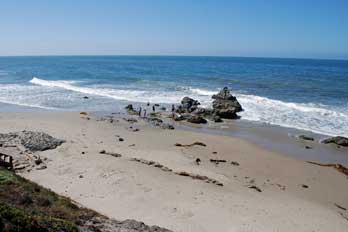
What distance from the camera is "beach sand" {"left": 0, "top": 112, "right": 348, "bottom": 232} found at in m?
10.3

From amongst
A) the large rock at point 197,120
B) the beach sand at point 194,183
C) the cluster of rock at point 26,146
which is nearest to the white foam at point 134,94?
the large rock at point 197,120

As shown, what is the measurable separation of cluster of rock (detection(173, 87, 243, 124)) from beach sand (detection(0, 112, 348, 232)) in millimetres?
5266

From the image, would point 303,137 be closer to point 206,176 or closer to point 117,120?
point 206,176

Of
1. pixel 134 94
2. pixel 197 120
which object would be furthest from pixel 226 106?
pixel 134 94

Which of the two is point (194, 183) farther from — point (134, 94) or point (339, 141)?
point (134, 94)

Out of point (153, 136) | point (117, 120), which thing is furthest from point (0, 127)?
point (153, 136)

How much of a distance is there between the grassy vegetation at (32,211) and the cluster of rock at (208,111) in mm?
17651

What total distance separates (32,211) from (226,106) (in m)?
23.1

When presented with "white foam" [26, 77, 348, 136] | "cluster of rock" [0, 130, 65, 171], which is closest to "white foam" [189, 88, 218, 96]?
"white foam" [26, 77, 348, 136]

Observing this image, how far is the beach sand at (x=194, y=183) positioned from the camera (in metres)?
10.3

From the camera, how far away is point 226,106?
2856cm

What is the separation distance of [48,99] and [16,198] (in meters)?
28.7

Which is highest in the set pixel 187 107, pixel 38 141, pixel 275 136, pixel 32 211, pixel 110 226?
pixel 32 211

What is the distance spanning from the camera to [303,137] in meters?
20.7
